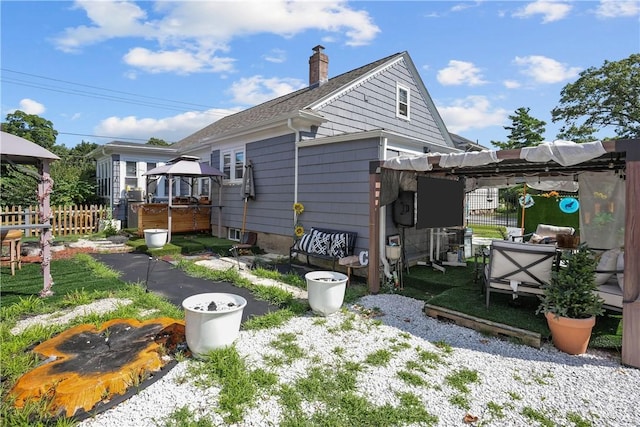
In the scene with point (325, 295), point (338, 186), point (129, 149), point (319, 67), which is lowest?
point (325, 295)

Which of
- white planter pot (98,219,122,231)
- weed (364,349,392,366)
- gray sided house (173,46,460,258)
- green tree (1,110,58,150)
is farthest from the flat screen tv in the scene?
green tree (1,110,58,150)

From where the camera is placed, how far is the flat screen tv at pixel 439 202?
6.71 m

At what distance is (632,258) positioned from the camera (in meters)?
3.47

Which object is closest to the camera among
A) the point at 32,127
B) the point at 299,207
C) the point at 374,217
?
the point at 374,217

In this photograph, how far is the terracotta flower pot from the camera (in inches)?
140

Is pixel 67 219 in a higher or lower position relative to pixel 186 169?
lower

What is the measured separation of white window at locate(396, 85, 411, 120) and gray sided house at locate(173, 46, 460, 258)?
0.04 m

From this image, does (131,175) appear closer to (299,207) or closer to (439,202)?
(299,207)

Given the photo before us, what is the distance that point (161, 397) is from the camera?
2703 mm

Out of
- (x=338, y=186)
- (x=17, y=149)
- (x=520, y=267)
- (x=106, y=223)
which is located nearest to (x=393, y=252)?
(x=338, y=186)

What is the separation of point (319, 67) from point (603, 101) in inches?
855

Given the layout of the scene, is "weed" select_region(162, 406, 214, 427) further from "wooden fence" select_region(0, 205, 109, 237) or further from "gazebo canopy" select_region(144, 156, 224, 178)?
"wooden fence" select_region(0, 205, 109, 237)

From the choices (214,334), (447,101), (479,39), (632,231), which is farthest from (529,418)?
(447,101)

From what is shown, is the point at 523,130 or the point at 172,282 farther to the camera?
the point at 523,130
